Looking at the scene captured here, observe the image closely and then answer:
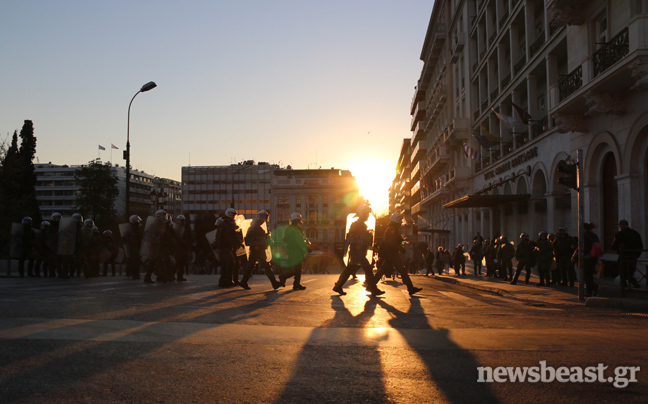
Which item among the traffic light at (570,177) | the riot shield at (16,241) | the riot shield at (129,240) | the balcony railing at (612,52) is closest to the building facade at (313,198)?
the riot shield at (16,241)

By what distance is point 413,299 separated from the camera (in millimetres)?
11242

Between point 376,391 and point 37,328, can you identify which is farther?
point 37,328

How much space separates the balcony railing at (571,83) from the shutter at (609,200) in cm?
258

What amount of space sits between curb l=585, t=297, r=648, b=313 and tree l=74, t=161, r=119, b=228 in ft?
239

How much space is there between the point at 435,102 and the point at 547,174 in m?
33.2

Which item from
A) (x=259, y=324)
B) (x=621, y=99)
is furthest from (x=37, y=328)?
(x=621, y=99)

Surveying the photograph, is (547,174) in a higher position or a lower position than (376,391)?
higher

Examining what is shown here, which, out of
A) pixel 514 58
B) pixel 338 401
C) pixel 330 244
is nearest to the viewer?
pixel 338 401

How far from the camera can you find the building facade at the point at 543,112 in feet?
54.6

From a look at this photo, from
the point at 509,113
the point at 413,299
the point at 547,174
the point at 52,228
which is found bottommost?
the point at 413,299

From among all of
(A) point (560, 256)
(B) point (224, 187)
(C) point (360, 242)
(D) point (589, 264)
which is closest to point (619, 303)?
(D) point (589, 264)

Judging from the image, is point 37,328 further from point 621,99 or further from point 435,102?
point 435,102

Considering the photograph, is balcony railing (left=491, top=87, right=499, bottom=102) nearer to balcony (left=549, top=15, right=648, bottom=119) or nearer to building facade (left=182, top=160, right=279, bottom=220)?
balcony (left=549, top=15, right=648, bottom=119)

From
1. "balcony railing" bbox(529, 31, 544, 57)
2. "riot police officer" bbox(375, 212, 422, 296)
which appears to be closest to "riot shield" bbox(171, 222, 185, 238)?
"riot police officer" bbox(375, 212, 422, 296)
